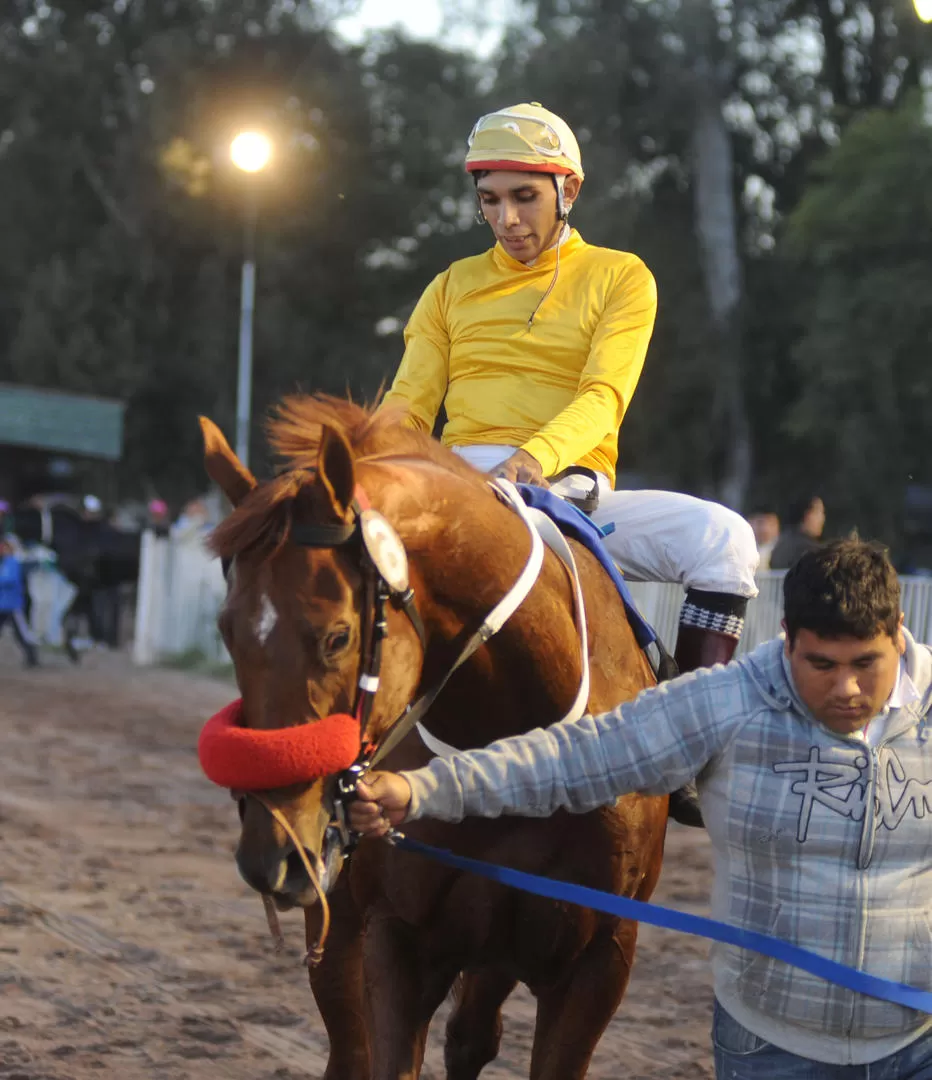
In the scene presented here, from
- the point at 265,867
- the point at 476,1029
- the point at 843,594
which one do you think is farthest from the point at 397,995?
the point at 843,594

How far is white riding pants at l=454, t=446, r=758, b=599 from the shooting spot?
12.0 feet

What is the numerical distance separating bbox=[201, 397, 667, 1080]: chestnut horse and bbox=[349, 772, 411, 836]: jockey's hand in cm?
5

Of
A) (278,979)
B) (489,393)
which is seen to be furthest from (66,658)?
(489,393)

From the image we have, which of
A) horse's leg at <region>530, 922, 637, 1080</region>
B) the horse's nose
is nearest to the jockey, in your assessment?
horse's leg at <region>530, 922, 637, 1080</region>

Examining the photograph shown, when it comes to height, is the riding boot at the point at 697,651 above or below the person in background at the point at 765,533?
above

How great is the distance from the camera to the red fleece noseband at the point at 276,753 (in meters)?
2.33

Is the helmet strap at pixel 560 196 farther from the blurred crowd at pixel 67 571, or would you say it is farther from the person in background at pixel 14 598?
the person in background at pixel 14 598

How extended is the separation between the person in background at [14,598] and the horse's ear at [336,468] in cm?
1583

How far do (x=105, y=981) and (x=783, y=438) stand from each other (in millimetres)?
25058

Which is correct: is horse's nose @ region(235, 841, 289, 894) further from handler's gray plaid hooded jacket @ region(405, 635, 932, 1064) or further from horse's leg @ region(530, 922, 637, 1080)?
horse's leg @ region(530, 922, 637, 1080)

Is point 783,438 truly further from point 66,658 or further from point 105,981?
point 105,981

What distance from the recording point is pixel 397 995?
327 centimetres

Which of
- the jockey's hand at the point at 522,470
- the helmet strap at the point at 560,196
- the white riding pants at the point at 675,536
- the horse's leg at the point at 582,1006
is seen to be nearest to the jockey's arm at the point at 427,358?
the white riding pants at the point at 675,536

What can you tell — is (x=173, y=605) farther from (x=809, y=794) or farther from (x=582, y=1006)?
(x=809, y=794)
